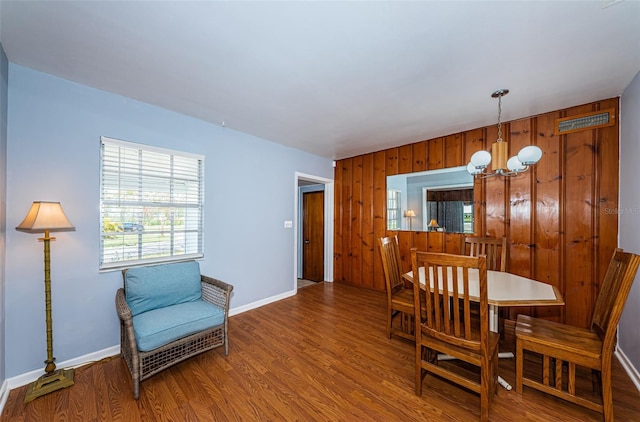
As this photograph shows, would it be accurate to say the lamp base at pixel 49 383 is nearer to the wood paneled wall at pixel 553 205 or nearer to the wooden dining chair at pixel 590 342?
the wooden dining chair at pixel 590 342

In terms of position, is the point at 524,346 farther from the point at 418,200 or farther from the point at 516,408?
the point at 418,200

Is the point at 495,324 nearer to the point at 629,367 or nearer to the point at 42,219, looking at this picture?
the point at 629,367

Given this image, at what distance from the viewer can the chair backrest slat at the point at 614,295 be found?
1.50 m

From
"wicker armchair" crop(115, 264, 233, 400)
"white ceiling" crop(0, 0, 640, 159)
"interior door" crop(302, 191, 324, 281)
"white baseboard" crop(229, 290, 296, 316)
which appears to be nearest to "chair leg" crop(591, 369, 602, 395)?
"white ceiling" crop(0, 0, 640, 159)

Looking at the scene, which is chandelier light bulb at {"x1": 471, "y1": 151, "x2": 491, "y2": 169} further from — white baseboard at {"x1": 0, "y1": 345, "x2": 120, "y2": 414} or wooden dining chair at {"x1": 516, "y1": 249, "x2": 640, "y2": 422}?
white baseboard at {"x1": 0, "y1": 345, "x2": 120, "y2": 414}

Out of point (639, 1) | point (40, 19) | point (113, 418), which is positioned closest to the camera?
point (639, 1)

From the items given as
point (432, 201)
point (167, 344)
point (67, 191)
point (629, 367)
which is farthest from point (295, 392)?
point (432, 201)

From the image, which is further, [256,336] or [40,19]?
[256,336]

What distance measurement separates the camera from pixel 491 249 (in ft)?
9.84

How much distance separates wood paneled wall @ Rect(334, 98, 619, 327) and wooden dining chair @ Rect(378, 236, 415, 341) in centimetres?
121

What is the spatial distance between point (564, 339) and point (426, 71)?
227 centimetres

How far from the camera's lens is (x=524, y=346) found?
1.86 meters

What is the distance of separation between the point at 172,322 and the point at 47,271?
1009mm

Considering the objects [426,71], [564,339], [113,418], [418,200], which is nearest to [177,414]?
[113,418]
